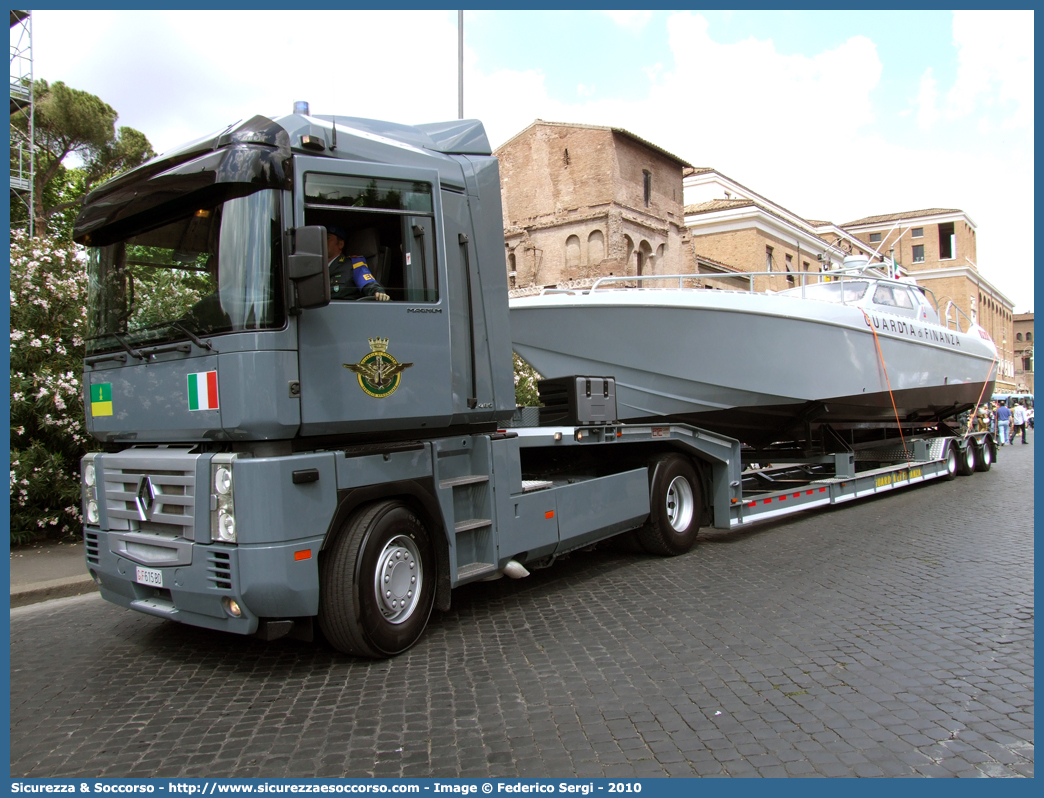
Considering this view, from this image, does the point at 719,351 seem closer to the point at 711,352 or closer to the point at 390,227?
the point at 711,352

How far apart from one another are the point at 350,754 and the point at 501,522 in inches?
83.6

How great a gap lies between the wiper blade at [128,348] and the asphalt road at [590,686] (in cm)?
189

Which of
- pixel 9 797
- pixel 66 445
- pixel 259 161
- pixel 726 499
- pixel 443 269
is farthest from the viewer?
pixel 66 445

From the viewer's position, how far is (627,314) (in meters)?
8.29

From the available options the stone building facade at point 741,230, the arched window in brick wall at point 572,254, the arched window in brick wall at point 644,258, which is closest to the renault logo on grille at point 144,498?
the arched window in brick wall at point 572,254

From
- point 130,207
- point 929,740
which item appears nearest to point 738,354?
point 929,740

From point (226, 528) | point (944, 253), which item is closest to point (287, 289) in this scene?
point (226, 528)

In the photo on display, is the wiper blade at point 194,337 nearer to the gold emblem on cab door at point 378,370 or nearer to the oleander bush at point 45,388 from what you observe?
the gold emblem on cab door at point 378,370

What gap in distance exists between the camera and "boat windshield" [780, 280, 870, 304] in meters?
10.5

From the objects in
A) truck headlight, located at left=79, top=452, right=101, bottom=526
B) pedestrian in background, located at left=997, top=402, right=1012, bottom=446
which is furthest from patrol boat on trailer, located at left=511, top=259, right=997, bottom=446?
pedestrian in background, located at left=997, top=402, right=1012, bottom=446

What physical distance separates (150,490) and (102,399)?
829 millimetres

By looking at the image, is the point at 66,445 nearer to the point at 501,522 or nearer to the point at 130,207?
the point at 130,207

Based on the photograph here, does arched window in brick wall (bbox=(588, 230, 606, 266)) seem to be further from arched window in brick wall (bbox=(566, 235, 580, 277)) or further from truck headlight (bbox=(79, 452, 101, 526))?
truck headlight (bbox=(79, 452, 101, 526))

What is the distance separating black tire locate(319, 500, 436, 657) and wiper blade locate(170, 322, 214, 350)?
1261mm
